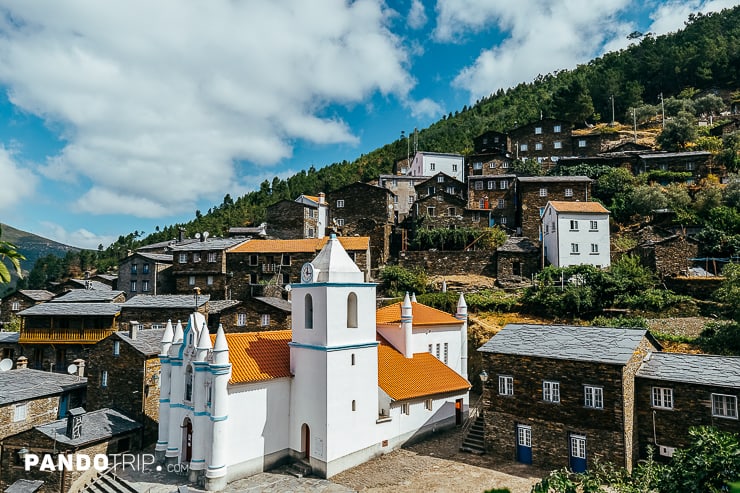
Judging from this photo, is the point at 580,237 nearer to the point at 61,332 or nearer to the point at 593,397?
the point at 593,397

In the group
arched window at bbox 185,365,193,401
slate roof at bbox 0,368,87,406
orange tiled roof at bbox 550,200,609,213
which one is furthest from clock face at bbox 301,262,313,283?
orange tiled roof at bbox 550,200,609,213

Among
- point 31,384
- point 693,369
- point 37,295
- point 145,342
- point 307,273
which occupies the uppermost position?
point 307,273

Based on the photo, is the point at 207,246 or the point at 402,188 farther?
the point at 402,188

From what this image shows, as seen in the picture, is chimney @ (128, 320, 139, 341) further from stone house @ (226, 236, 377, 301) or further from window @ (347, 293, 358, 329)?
stone house @ (226, 236, 377, 301)

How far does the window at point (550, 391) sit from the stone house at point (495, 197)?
34.7 m

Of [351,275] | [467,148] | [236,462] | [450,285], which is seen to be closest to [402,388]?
[351,275]

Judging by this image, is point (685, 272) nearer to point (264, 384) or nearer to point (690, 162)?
point (690, 162)

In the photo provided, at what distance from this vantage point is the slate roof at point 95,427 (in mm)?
24734

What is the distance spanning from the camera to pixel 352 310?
2498 cm

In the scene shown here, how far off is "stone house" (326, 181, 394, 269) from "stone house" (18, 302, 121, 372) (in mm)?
25033

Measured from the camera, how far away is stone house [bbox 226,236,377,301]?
157ft

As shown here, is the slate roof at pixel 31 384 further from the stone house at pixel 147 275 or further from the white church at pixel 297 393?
the stone house at pixel 147 275

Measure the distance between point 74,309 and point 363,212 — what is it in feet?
103

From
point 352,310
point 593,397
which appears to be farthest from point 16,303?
point 593,397
